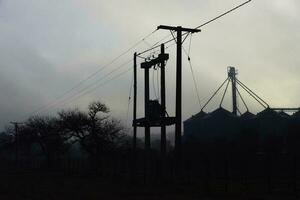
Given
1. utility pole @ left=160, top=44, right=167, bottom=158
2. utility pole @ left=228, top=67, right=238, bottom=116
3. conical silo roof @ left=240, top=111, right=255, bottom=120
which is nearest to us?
utility pole @ left=160, top=44, right=167, bottom=158

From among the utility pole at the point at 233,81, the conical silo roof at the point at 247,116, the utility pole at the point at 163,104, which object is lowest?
the utility pole at the point at 163,104

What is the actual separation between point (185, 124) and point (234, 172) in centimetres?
5242

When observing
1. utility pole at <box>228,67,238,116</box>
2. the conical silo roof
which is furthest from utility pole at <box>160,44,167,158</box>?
utility pole at <box>228,67,238,116</box>

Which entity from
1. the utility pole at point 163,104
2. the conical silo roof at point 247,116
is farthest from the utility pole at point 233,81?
the utility pole at point 163,104

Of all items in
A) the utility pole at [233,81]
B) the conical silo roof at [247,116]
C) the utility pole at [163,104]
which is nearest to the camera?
the utility pole at [163,104]

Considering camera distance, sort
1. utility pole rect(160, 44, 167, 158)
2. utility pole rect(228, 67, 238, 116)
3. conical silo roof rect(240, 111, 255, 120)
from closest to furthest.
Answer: utility pole rect(160, 44, 167, 158)
conical silo roof rect(240, 111, 255, 120)
utility pole rect(228, 67, 238, 116)

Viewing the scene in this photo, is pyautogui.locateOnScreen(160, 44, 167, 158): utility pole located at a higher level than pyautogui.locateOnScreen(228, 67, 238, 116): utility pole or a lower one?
lower

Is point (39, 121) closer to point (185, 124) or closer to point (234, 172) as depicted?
point (185, 124)

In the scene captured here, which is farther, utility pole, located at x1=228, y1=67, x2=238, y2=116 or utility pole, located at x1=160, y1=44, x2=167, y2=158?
utility pole, located at x1=228, y1=67, x2=238, y2=116

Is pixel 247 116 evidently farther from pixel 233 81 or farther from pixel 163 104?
pixel 163 104

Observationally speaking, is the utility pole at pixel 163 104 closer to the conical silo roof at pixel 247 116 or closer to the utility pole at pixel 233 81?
the conical silo roof at pixel 247 116

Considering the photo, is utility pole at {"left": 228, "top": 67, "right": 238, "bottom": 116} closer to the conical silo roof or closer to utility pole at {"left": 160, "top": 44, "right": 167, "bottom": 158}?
the conical silo roof

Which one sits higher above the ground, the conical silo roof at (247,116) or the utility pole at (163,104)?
the conical silo roof at (247,116)

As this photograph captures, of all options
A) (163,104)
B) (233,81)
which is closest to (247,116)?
(233,81)
